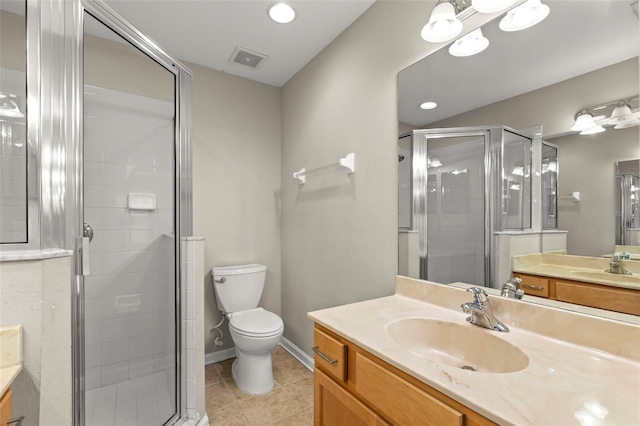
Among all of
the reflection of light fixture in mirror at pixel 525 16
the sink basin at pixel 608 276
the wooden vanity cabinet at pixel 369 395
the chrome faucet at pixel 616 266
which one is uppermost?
the reflection of light fixture in mirror at pixel 525 16

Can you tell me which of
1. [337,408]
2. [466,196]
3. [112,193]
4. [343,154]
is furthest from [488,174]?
[112,193]

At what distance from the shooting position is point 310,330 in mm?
2258

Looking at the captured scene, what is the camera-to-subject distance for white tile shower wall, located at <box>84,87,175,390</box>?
1.66 meters

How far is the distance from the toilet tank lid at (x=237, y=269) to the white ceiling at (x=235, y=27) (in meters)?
1.65

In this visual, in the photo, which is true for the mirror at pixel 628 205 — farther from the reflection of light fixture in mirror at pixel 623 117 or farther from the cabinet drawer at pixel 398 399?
the cabinet drawer at pixel 398 399

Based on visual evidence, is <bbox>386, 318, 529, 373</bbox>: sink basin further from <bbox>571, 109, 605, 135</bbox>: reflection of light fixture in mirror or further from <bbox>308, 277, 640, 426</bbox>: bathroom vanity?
<bbox>571, 109, 605, 135</bbox>: reflection of light fixture in mirror

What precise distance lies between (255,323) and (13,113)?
1.62 meters

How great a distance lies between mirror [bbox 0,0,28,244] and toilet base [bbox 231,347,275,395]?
1.49 meters

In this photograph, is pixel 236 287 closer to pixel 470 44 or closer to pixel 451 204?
pixel 451 204

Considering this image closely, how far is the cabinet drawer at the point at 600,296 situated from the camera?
866mm

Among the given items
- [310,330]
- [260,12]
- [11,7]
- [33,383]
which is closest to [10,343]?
[33,383]

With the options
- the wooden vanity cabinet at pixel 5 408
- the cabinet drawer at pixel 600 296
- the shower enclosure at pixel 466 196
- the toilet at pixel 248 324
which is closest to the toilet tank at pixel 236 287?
the toilet at pixel 248 324

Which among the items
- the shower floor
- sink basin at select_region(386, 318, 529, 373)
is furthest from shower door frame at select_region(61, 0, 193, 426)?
sink basin at select_region(386, 318, 529, 373)

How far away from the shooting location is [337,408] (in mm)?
1056
